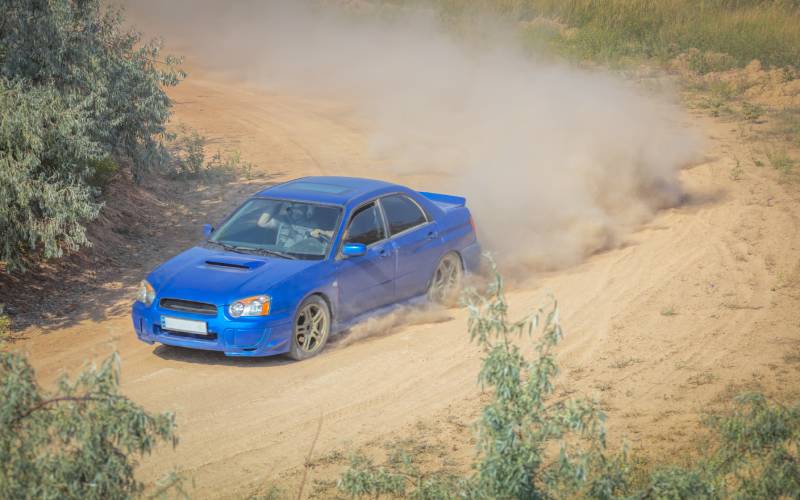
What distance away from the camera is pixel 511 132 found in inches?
793

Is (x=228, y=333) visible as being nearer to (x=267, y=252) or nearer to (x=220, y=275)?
(x=220, y=275)

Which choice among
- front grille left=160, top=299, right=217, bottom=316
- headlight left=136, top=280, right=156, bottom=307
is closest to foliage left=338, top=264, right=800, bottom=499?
front grille left=160, top=299, right=217, bottom=316

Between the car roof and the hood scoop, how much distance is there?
1126 millimetres

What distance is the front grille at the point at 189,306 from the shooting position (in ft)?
30.3

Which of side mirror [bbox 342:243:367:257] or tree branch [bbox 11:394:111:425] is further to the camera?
side mirror [bbox 342:243:367:257]

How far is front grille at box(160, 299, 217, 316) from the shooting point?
924 cm

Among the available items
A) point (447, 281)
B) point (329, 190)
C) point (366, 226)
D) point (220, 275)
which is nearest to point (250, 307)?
point (220, 275)

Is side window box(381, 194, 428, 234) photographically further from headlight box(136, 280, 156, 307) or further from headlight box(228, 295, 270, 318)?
headlight box(136, 280, 156, 307)

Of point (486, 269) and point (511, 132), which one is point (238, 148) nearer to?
point (511, 132)

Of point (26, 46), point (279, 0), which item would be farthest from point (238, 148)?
point (279, 0)

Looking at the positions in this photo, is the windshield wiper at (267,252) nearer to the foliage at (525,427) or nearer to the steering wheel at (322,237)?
the steering wheel at (322,237)

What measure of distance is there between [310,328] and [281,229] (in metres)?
1.19

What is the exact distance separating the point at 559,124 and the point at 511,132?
151 cm

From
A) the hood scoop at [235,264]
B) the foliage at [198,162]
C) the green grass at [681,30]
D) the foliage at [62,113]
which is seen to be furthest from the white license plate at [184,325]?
the green grass at [681,30]
